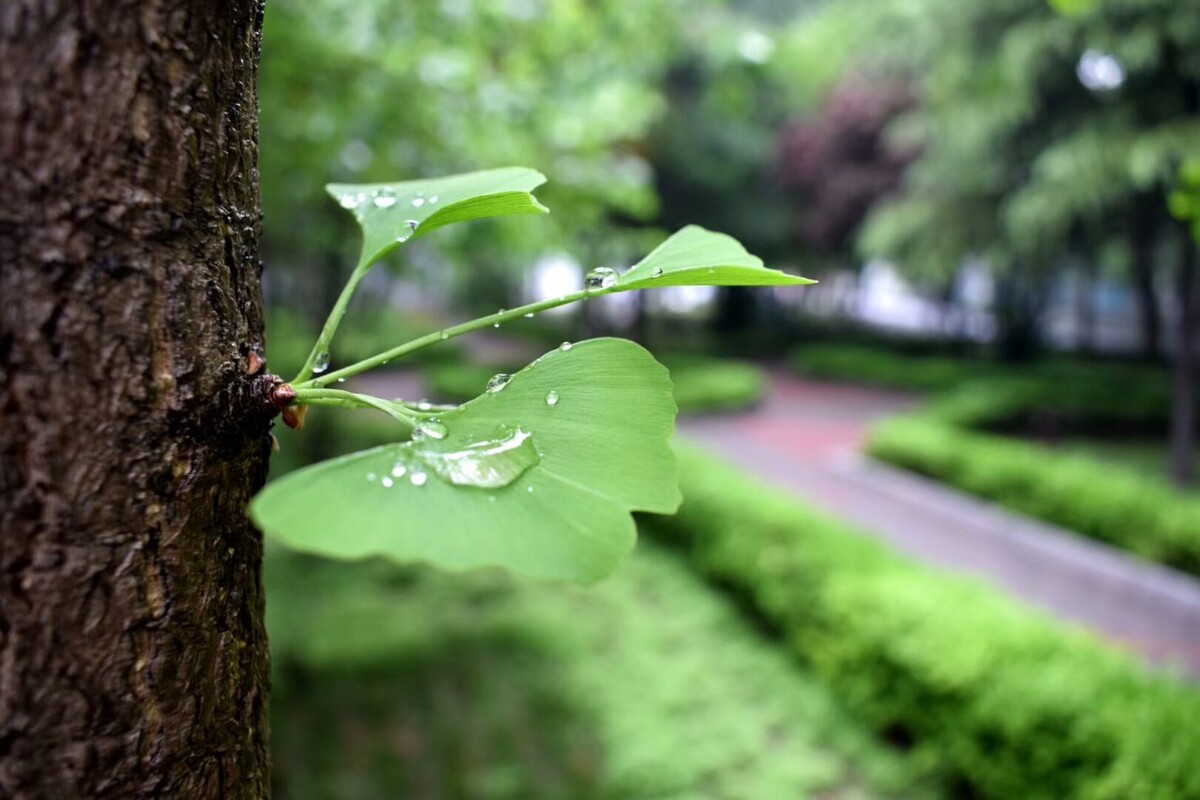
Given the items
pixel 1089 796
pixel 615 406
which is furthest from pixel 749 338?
pixel 615 406

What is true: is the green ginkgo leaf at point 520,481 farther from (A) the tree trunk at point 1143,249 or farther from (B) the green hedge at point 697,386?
(B) the green hedge at point 697,386

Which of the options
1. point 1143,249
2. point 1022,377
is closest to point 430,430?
point 1143,249

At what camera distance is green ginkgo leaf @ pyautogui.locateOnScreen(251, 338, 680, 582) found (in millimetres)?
359

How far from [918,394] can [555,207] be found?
31.6ft

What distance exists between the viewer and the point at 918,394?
12.2 meters

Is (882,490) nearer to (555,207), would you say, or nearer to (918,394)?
(555,207)

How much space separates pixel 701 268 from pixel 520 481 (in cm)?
16

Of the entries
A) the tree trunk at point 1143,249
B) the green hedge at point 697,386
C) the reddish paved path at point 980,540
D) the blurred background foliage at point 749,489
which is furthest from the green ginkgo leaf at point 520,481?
the green hedge at point 697,386

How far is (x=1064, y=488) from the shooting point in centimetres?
573

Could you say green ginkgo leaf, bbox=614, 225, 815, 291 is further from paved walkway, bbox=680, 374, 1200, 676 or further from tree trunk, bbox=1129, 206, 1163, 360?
tree trunk, bbox=1129, 206, 1163, 360

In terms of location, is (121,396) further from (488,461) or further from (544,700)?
(544,700)

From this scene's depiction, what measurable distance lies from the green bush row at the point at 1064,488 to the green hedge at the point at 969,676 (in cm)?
192

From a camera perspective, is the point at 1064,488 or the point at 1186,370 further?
the point at 1186,370

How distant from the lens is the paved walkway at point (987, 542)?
4609 mm
